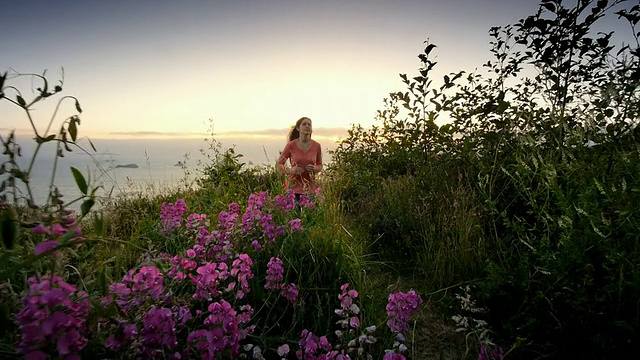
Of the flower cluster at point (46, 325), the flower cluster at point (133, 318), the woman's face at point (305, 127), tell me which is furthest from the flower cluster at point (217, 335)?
the woman's face at point (305, 127)

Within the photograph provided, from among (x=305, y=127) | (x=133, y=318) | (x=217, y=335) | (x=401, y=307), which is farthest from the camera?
(x=305, y=127)

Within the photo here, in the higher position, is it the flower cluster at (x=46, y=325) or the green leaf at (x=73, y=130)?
the green leaf at (x=73, y=130)

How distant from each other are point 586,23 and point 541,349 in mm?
2925

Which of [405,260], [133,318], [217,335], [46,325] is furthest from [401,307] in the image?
[405,260]

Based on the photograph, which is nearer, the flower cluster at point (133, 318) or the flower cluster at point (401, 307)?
the flower cluster at point (133, 318)

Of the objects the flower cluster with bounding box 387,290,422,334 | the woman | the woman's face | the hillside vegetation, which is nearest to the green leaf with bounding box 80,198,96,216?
the hillside vegetation

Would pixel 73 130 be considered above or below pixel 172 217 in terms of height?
above

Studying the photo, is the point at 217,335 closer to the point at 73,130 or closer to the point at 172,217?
the point at 73,130

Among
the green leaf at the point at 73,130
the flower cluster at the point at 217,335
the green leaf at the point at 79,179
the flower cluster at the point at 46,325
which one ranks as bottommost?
the flower cluster at the point at 217,335

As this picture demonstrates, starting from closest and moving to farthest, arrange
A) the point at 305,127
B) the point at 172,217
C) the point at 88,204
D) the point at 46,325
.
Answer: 1. the point at 88,204
2. the point at 46,325
3. the point at 172,217
4. the point at 305,127

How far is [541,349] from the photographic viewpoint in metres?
2.42

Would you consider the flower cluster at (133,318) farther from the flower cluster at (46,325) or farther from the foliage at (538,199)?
the foliage at (538,199)

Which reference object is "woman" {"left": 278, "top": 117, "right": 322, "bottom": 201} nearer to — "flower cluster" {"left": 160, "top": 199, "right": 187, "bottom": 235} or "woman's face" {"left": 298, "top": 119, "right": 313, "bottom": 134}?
"woman's face" {"left": 298, "top": 119, "right": 313, "bottom": 134}

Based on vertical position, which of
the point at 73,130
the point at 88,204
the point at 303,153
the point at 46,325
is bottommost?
the point at 46,325
